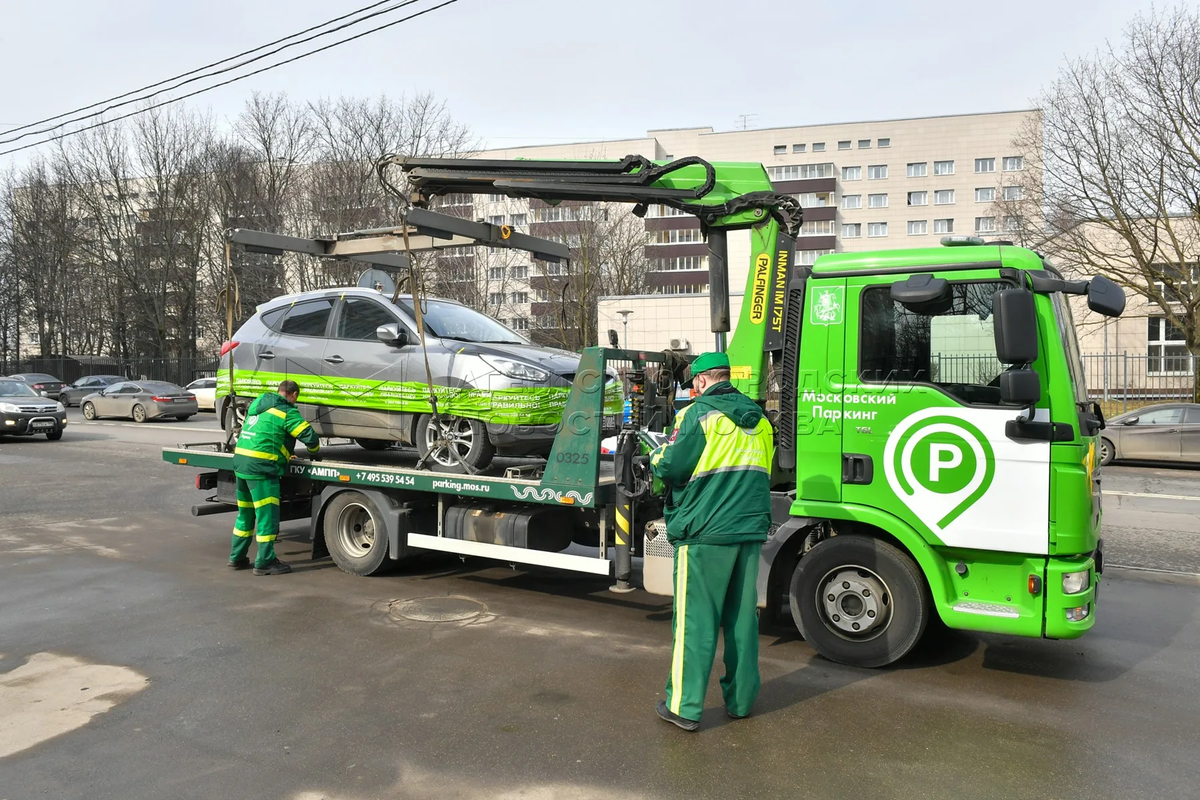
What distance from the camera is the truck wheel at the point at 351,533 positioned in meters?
7.82

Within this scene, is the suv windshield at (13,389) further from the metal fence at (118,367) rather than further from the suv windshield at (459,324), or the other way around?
the metal fence at (118,367)

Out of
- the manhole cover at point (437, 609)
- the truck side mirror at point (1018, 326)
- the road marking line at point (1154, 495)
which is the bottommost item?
the manhole cover at point (437, 609)

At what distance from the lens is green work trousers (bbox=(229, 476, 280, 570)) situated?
7844mm

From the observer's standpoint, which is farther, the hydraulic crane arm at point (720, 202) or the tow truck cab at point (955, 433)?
the hydraulic crane arm at point (720, 202)

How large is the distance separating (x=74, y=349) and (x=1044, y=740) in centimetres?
6536

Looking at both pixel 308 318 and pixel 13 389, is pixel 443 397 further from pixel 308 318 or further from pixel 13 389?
pixel 13 389

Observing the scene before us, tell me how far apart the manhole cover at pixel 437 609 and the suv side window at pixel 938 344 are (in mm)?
3471

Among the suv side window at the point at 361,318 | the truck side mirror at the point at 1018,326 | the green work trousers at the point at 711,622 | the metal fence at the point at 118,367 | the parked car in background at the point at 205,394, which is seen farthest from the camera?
the metal fence at the point at 118,367

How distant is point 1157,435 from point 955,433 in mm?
13689

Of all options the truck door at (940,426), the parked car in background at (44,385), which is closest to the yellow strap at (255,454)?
the truck door at (940,426)

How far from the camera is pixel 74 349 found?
57781 millimetres

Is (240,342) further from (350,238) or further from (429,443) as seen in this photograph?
(429,443)

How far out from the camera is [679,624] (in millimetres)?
4465

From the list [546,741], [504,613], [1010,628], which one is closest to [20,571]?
[504,613]
